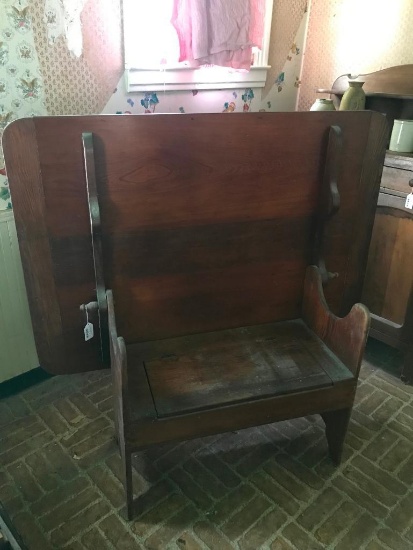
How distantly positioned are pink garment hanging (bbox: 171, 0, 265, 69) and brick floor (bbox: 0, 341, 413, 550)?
62.4 inches

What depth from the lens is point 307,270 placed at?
1.70 metres

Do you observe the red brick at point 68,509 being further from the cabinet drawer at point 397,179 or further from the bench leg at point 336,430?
the cabinet drawer at point 397,179

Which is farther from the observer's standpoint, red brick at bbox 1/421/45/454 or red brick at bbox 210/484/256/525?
red brick at bbox 1/421/45/454

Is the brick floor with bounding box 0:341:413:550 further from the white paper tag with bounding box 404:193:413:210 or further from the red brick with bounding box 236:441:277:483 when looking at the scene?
the white paper tag with bounding box 404:193:413:210

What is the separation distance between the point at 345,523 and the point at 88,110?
1.76 meters

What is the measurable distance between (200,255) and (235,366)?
0.40 meters

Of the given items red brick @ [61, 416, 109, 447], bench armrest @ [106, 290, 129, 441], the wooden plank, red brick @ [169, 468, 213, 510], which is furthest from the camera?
red brick @ [61, 416, 109, 447]

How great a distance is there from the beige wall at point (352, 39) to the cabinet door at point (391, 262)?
0.77 metres

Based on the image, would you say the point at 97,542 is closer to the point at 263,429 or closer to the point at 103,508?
the point at 103,508

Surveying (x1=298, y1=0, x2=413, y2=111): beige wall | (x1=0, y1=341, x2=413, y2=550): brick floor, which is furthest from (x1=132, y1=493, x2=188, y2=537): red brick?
(x1=298, y1=0, x2=413, y2=111): beige wall

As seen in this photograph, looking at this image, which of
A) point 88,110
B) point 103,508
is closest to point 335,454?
point 103,508

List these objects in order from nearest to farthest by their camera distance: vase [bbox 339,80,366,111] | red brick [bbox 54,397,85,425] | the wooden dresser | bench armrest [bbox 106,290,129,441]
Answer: bench armrest [bbox 106,290,129,441] → red brick [bbox 54,397,85,425] → the wooden dresser → vase [bbox 339,80,366,111]

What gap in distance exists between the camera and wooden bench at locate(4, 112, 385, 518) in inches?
52.0

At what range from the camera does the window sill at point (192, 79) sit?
74.4 inches
